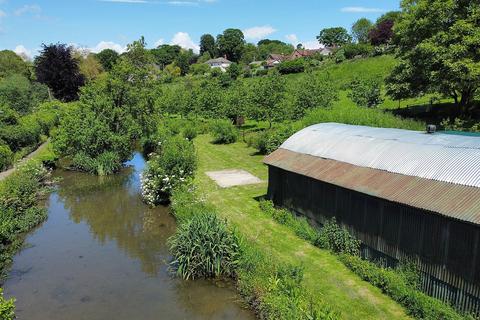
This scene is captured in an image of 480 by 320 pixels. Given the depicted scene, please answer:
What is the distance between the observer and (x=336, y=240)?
50.1ft

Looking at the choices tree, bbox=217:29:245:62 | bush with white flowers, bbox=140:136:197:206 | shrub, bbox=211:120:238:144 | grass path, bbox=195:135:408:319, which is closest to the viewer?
grass path, bbox=195:135:408:319

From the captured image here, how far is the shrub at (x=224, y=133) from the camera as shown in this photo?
42.0 metres

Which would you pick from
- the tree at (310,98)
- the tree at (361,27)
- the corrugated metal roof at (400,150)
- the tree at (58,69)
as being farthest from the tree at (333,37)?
the corrugated metal roof at (400,150)

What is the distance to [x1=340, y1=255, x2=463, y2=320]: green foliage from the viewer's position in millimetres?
10630

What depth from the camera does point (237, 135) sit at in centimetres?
4303

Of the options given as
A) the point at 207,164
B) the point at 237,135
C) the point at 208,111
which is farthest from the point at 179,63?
the point at 207,164

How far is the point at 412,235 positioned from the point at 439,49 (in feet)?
71.2

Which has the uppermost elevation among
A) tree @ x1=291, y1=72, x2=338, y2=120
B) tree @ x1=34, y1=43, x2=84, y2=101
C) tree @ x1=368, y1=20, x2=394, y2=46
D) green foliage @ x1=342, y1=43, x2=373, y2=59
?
tree @ x1=368, y1=20, x2=394, y2=46

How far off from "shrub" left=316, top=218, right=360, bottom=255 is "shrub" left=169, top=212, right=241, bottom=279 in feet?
11.5

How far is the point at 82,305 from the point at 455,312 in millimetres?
11484

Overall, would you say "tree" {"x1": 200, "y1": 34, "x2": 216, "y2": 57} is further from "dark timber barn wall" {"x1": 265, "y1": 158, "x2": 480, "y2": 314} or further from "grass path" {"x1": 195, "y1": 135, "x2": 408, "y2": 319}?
"dark timber barn wall" {"x1": 265, "y1": 158, "x2": 480, "y2": 314}

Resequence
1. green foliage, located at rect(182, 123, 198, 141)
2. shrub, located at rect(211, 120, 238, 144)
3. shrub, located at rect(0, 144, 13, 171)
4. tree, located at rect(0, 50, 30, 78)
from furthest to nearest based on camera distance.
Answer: tree, located at rect(0, 50, 30, 78), green foliage, located at rect(182, 123, 198, 141), shrub, located at rect(211, 120, 238, 144), shrub, located at rect(0, 144, 13, 171)

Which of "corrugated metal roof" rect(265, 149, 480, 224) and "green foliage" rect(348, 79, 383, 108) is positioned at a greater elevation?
"green foliage" rect(348, 79, 383, 108)

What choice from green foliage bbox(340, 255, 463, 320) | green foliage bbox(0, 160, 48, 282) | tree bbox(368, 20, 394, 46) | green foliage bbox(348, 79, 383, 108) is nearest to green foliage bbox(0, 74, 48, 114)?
green foliage bbox(0, 160, 48, 282)
